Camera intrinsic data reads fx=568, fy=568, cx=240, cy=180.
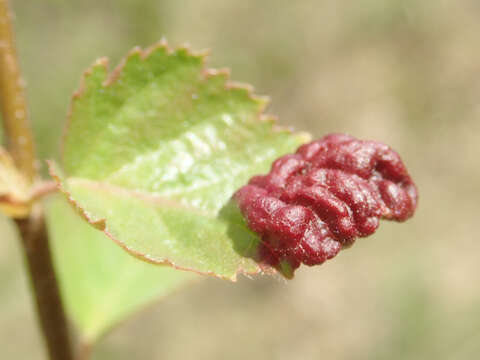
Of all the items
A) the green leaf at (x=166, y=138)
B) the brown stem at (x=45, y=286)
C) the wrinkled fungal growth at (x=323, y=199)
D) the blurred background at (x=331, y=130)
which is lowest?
the wrinkled fungal growth at (x=323, y=199)

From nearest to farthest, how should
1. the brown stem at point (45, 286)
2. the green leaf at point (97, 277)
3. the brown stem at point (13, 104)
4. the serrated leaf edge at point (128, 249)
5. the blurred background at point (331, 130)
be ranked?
the serrated leaf edge at point (128, 249), the brown stem at point (13, 104), the brown stem at point (45, 286), the green leaf at point (97, 277), the blurred background at point (331, 130)

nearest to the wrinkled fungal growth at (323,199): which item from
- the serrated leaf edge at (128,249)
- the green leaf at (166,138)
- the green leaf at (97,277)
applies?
the serrated leaf edge at (128,249)

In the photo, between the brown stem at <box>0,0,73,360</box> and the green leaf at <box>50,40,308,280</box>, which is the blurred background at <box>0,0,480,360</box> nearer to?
the brown stem at <box>0,0,73,360</box>

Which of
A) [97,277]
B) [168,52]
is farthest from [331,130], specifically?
[168,52]

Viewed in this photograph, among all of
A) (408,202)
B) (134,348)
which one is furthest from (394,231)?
(408,202)

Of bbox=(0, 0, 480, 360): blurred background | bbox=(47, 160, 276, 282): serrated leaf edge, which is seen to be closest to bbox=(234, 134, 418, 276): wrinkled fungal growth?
bbox=(47, 160, 276, 282): serrated leaf edge

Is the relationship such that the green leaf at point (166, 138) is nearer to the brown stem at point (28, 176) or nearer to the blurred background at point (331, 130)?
the brown stem at point (28, 176)

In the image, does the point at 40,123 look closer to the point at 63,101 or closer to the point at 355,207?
the point at 63,101
